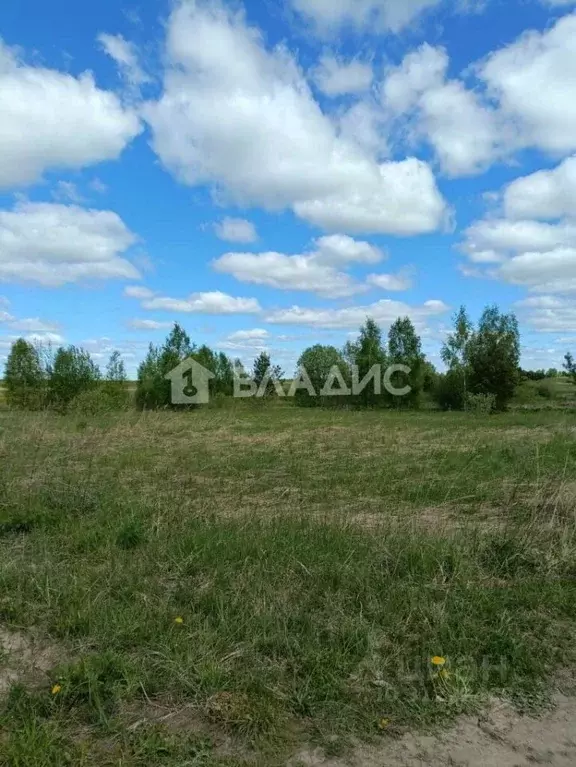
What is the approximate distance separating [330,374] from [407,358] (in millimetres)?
6474

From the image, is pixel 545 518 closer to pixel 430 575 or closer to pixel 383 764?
pixel 430 575

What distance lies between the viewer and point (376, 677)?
8.40ft

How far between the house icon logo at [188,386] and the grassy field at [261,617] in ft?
104

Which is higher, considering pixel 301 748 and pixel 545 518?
pixel 545 518

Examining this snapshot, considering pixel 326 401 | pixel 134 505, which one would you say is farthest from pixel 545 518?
pixel 326 401

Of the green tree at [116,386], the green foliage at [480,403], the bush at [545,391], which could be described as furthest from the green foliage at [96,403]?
the bush at [545,391]

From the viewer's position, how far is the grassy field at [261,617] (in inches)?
89.3

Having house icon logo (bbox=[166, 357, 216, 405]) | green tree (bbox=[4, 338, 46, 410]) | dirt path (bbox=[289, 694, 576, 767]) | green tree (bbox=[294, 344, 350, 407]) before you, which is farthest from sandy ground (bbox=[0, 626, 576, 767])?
green tree (bbox=[294, 344, 350, 407])

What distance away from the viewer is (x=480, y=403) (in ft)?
102

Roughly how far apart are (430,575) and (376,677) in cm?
119

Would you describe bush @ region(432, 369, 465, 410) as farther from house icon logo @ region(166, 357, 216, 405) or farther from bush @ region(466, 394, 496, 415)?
house icon logo @ region(166, 357, 216, 405)

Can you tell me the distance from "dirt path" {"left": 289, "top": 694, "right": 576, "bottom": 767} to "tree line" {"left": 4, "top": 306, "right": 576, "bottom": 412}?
22372 mm

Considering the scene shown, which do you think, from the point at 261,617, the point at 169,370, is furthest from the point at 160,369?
the point at 261,617

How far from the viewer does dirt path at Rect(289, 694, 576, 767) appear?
6.84 ft
